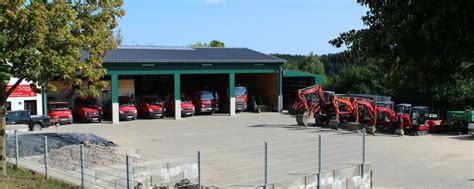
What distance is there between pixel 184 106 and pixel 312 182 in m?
26.8

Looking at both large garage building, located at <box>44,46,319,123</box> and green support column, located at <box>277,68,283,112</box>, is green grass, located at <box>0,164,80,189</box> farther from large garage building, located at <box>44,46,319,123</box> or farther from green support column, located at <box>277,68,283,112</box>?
green support column, located at <box>277,68,283,112</box>

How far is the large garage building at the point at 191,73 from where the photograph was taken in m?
36.0

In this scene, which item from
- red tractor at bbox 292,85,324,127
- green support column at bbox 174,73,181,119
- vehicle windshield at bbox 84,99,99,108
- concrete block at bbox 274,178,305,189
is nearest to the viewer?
concrete block at bbox 274,178,305,189

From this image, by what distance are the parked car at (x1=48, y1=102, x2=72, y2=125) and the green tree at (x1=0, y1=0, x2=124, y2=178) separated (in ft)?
69.0

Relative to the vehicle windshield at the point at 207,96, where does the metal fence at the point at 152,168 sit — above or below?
below

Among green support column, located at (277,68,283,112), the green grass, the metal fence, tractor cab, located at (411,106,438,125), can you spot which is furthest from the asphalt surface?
green support column, located at (277,68,283,112)

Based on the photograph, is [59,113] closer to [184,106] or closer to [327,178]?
[184,106]

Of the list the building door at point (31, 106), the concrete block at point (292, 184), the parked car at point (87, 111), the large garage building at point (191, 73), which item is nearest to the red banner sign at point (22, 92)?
the building door at point (31, 106)

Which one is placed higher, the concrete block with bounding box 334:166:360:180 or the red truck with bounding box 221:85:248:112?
the red truck with bounding box 221:85:248:112

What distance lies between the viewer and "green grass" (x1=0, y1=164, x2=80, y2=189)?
1088cm

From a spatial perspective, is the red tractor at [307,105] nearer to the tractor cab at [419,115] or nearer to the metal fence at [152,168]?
the tractor cab at [419,115]

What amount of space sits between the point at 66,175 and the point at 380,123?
68.2 feet

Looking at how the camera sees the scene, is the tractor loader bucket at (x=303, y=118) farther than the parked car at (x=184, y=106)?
No

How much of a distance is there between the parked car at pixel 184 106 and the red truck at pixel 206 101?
883mm
